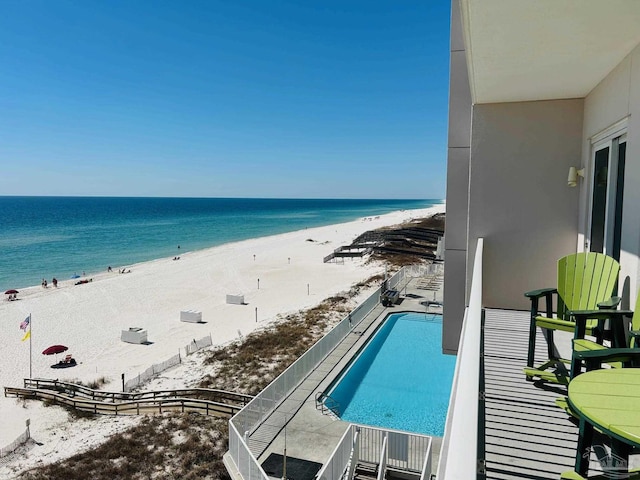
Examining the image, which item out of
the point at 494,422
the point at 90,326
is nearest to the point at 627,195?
the point at 494,422

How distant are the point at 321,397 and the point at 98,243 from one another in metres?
44.1

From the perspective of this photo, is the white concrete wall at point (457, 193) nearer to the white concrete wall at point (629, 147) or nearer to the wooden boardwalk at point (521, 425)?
the white concrete wall at point (629, 147)

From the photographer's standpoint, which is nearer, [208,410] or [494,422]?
[494,422]

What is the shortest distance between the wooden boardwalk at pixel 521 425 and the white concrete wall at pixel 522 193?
2.01m

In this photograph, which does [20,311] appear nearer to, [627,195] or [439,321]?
[439,321]

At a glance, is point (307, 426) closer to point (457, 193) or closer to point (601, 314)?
point (457, 193)

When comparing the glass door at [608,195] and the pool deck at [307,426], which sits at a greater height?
the glass door at [608,195]

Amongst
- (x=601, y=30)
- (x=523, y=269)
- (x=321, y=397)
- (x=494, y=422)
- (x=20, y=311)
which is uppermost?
(x=601, y=30)

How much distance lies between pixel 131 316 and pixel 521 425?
1873cm

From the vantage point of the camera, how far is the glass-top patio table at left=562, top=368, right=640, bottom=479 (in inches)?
50.9

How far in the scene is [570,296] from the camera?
3.29m

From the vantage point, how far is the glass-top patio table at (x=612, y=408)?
1294mm

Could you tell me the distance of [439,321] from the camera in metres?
13.9

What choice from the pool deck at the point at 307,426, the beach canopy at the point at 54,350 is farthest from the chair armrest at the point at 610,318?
the beach canopy at the point at 54,350
